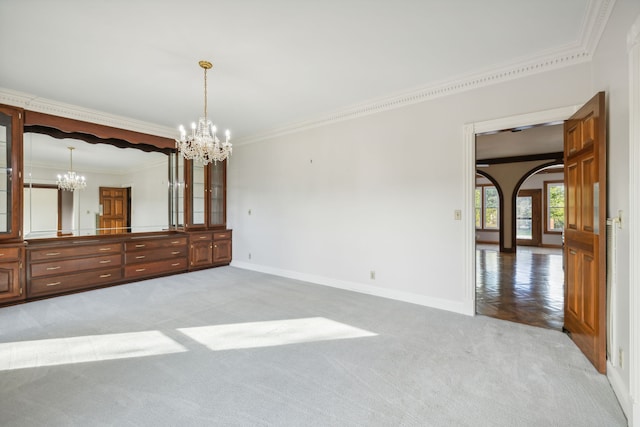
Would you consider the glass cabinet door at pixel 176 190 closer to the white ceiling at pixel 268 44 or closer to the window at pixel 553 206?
the white ceiling at pixel 268 44

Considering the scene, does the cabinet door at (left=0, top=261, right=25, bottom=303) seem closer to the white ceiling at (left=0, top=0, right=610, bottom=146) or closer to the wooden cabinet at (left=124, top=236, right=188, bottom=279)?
the wooden cabinet at (left=124, top=236, right=188, bottom=279)

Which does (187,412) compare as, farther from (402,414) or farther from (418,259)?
(418,259)

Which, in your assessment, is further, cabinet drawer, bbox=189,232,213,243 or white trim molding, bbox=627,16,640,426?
cabinet drawer, bbox=189,232,213,243

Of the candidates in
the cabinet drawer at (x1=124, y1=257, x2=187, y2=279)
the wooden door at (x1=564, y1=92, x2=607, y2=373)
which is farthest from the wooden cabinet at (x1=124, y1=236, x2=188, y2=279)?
the wooden door at (x1=564, y1=92, x2=607, y2=373)

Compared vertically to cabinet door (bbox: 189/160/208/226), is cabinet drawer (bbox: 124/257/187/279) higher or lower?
lower

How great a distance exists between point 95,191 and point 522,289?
6998mm

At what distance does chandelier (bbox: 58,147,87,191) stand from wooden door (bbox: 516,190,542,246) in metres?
11.7

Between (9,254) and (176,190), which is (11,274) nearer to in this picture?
(9,254)

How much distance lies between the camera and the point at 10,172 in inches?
150

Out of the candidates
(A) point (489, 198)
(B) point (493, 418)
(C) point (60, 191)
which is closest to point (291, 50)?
(B) point (493, 418)

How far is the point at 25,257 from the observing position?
3881 millimetres

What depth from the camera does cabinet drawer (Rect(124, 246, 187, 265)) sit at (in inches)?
192

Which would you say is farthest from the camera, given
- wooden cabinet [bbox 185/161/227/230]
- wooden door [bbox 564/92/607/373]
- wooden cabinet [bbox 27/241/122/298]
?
wooden cabinet [bbox 185/161/227/230]

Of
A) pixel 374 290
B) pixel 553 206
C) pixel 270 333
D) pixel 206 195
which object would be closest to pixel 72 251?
pixel 206 195
